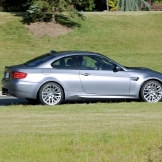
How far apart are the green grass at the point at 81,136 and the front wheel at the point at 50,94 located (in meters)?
2.24

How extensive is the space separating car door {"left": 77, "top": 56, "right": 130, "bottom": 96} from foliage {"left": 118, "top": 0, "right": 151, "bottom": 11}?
33.3 metres

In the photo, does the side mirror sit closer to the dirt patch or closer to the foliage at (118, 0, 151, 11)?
the dirt patch

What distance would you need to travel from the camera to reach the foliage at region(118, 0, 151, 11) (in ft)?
161

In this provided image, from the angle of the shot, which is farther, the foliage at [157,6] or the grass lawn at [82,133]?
the foliage at [157,6]

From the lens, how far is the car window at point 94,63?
16078mm

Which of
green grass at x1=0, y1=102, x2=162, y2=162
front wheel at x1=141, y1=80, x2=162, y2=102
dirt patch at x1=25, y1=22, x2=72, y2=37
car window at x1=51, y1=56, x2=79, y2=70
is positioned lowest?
front wheel at x1=141, y1=80, x2=162, y2=102

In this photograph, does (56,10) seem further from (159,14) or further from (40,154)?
(40,154)

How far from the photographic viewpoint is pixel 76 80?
15.8 meters

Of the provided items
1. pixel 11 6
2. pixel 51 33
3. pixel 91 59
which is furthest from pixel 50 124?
pixel 11 6

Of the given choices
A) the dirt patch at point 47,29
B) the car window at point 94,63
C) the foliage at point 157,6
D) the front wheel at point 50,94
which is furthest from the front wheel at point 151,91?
the foliage at point 157,6

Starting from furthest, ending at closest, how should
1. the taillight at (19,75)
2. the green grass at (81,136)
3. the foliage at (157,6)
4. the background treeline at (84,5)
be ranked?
the foliage at (157,6), the background treeline at (84,5), the taillight at (19,75), the green grass at (81,136)

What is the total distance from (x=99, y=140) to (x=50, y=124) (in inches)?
72.0

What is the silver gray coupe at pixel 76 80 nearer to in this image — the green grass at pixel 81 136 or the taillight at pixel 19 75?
the taillight at pixel 19 75

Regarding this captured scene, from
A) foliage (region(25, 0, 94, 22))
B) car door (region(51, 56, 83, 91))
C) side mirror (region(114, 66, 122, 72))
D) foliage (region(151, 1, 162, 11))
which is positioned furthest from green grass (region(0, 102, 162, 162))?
foliage (region(151, 1, 162, 11))
